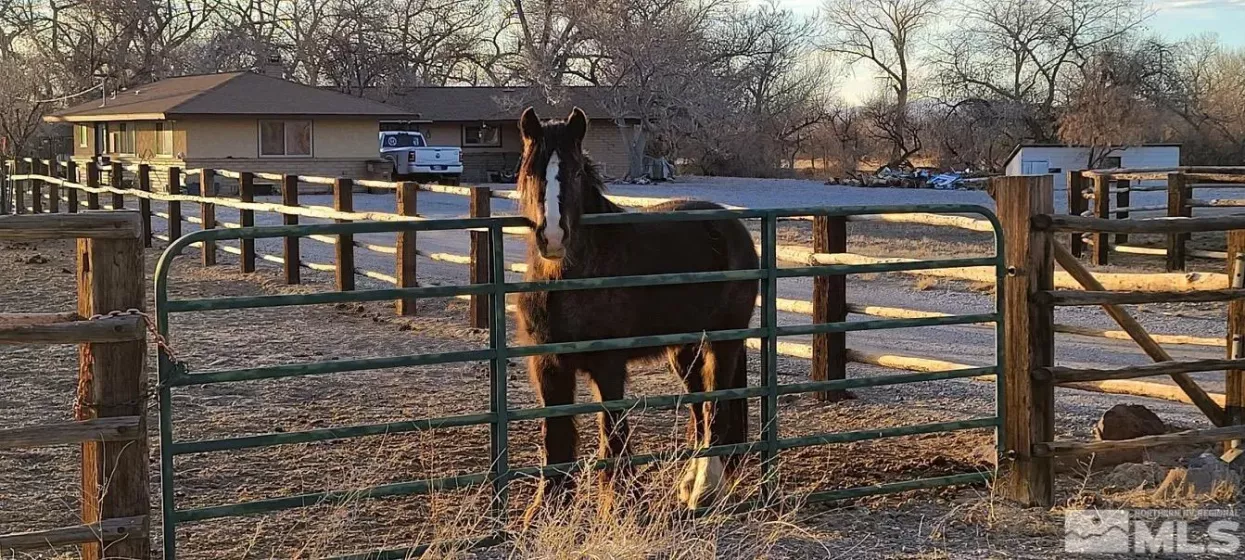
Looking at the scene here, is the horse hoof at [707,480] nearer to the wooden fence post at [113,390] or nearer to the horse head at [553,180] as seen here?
the horse head at [553,180]

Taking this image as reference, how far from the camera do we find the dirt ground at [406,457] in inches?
199

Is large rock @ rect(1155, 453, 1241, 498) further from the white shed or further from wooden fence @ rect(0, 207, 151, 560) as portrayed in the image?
the white shed

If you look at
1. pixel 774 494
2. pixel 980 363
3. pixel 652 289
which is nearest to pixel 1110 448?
pixel 774 494

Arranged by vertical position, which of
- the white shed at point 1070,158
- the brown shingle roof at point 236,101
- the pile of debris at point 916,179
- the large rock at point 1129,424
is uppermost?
the brown shingle roof at point 236,101

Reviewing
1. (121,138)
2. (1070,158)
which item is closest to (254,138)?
(121,138)

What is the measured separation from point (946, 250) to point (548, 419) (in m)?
14.5

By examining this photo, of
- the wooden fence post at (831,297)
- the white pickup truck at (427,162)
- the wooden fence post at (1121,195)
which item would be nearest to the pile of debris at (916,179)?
the white pickup truck at (427,162)

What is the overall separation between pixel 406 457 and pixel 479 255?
4.76m

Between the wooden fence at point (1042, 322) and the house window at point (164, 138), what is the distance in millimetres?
34518

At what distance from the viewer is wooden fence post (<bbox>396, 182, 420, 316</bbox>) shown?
11898 millimetres

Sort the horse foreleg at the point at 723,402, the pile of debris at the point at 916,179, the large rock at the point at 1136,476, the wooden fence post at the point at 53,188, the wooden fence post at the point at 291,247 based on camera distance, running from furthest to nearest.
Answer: the pile of debris at the point at 916,179 < the wooden fence post at the point at 53,188 < the wooden fence post at the point at 291,247 < the horse foreleg at the point at 723,402 < the large rock at the point at 1136,476

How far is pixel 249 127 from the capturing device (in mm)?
36719

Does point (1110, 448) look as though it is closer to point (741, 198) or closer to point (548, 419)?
point (548, 419)

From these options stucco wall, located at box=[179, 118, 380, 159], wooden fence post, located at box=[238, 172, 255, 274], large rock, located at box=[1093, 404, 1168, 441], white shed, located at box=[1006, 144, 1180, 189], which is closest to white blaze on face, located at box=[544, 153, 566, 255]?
large rock, located at box=[1093, 404, 1168, 441]
